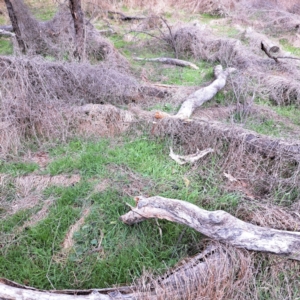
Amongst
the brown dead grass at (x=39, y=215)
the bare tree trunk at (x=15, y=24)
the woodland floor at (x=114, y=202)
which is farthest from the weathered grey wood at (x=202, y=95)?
the bare tree trunk at (x=15, y=24)

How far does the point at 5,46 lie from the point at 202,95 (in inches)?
210

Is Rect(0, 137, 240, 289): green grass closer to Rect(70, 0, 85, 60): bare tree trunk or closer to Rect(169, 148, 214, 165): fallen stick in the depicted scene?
Rect(169, 148, 214, 165): fallen stick

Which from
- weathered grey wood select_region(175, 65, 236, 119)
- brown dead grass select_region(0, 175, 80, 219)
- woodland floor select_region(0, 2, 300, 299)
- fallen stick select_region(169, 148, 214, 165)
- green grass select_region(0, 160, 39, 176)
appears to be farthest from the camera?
weathered grey wood select_region(175, 65, 236, 119)

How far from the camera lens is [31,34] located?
263 inches

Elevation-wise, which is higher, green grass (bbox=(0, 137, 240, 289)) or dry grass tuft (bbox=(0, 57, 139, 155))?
dry grass tuft (bbox=(0, 57, 139, 155))

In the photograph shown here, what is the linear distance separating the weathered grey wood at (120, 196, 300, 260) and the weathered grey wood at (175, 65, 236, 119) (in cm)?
181

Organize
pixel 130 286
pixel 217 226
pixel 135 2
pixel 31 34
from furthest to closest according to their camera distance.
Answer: pixel 135 2
pixel 31 34
pixel 217 226
pixel 130 286

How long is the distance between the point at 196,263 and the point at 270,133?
253cm

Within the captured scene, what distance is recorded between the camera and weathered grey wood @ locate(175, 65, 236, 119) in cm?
Result: 430

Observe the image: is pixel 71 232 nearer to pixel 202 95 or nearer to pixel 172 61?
pixel 202 95

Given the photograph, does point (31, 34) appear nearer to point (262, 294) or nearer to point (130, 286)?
point (130, 286)

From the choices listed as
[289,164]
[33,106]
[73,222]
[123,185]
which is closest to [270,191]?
[289,164]

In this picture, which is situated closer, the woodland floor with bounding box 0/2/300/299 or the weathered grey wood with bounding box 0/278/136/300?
the weathered grey wood with bounding box 0/278/136/300

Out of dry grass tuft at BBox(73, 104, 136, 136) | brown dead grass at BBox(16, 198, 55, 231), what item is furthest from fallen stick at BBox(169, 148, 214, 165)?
brown dead grass at BBox(16, 198, 55, 231)
